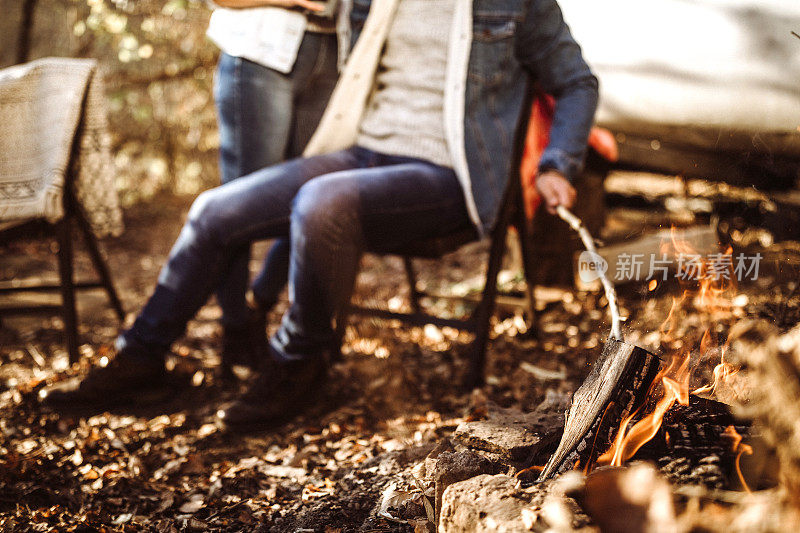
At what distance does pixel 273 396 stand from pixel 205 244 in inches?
22.5

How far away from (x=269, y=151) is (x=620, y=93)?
205 centimetres

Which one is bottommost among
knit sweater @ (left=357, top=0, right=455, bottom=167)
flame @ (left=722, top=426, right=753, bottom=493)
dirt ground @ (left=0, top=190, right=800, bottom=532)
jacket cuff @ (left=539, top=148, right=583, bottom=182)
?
dirt ground @ (left=0, top=190, right=800, bottom=532)

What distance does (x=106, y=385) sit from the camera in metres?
2.09

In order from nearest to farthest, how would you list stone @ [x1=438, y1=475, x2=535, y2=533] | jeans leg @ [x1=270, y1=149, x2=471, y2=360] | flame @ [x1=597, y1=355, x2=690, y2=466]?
stone @ [x1=438, y1=475, x2=535, y2=533] → flame @ [x1=597, y1=355, x2=690, y2=466] → jeans leg @ [x1=270, y1=149, x2=471, y2=360]

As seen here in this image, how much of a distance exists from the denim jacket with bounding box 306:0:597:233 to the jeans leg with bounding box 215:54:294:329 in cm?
35

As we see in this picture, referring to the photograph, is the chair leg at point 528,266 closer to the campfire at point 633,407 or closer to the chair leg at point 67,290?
the campfire at point 633,407

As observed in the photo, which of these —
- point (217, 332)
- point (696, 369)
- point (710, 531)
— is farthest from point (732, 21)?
point (217, 332)

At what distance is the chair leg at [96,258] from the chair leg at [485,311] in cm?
175

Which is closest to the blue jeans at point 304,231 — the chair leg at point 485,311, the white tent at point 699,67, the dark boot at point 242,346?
the chair leg at point 485,311

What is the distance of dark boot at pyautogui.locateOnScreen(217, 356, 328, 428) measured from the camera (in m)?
2.02

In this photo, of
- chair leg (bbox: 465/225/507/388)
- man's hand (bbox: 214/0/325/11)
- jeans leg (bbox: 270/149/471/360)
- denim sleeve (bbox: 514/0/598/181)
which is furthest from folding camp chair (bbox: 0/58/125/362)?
denim sleeve (bbox: 514/0/598/181)

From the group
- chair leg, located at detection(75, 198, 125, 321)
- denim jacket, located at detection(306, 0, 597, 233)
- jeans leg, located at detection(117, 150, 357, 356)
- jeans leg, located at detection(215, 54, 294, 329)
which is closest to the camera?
jeans leg, located at detection(117, 150, 357, 356)

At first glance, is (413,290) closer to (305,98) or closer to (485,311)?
(485,311)

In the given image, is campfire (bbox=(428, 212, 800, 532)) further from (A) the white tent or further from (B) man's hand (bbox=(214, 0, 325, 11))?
(A) the white tent
